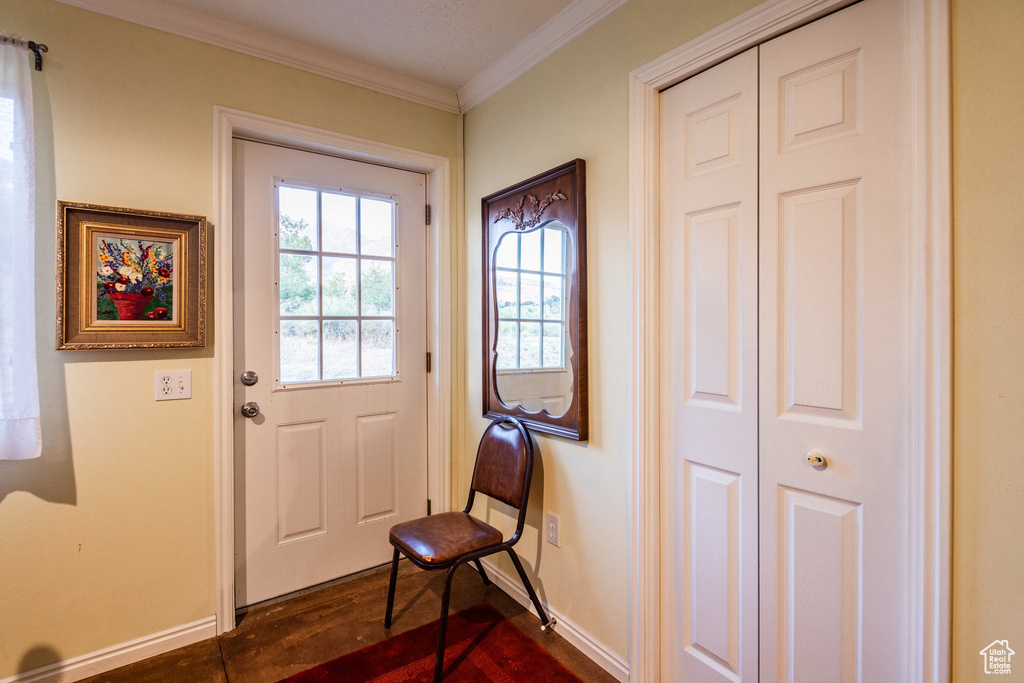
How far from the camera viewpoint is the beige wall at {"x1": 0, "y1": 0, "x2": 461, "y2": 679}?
1692 millimetres

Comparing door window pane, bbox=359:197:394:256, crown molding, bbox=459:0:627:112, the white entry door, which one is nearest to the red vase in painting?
the white entry door

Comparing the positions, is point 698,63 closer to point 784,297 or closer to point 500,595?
point 784,297

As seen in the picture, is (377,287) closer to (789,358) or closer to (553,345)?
(553,345)

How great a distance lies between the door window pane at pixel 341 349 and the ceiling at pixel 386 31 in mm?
1134

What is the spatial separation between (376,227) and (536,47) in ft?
3.56

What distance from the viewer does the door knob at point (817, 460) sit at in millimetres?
1270

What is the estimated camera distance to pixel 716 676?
1.52 metres

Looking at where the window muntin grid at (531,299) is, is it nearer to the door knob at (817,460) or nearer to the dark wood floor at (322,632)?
the door knob at (817,460)

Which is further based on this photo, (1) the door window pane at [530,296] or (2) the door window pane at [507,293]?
(2) the door window pane at [507,293]

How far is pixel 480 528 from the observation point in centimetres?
197

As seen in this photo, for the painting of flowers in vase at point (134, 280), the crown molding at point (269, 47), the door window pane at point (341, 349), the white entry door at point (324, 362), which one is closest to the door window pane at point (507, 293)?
the white entry door at point (324, 362)

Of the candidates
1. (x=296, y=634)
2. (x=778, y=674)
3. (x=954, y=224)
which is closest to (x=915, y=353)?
(x=954, y=224)

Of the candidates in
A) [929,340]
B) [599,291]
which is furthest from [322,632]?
[929,340]

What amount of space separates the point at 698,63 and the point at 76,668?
2.90 metres
